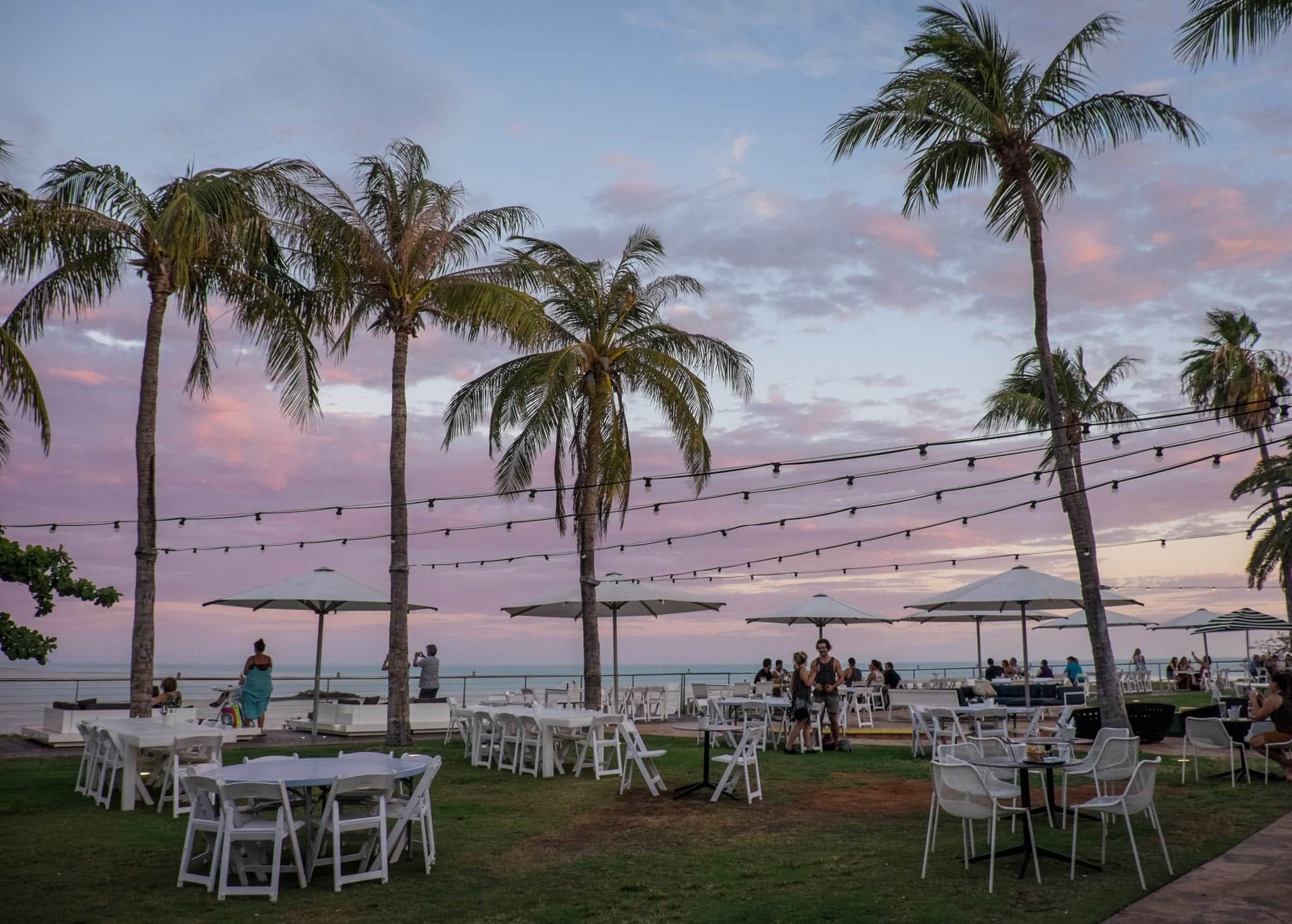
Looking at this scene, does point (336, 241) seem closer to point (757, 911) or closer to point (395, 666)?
point (395, 666)

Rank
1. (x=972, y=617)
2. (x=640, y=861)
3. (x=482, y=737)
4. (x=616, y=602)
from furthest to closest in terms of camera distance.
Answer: (x=972, y=617)
(x=616, y=602)
(x=482, y=737)
(x=640, y=861)

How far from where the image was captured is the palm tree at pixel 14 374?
1165 centimetres

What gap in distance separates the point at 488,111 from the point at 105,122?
17.4 feet

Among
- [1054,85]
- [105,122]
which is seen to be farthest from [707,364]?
[105,122]

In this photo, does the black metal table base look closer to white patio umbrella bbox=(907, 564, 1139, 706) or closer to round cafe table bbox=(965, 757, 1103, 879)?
round cafe table bbox=(965, 757, 1103, 879)

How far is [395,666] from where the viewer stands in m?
15.4

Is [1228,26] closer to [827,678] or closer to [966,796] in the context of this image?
[966,796]

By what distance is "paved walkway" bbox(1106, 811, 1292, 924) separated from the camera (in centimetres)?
560

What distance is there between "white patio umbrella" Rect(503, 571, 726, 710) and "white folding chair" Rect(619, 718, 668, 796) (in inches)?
260

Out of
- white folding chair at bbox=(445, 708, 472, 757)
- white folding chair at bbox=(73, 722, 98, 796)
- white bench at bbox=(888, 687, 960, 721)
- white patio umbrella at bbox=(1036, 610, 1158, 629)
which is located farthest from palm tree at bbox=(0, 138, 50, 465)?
white patio umbrella at bbox=(1036, 610, 1158, 629)

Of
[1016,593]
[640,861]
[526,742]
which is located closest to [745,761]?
[640,861]

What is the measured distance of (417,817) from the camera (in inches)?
279

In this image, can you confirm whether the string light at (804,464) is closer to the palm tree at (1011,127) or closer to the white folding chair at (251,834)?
the palm tree at (1011,127)

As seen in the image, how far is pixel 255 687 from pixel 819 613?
10.6 meters
